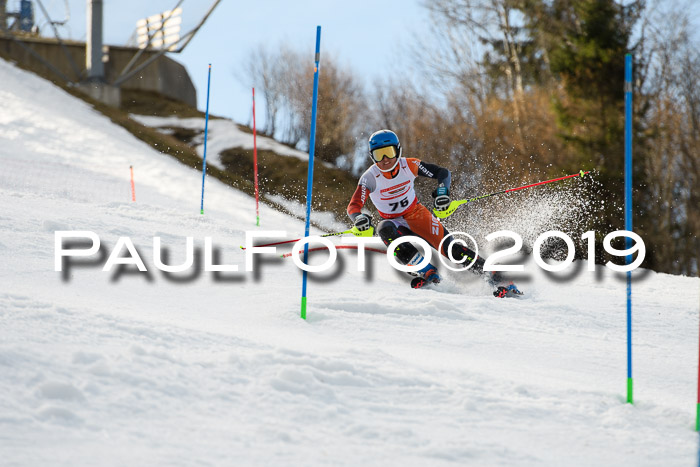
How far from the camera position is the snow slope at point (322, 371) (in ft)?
6.88

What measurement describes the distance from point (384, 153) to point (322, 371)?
10.2ft

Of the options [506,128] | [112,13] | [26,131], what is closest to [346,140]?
[506,128]

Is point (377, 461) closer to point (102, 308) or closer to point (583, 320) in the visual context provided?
point (102, 308)

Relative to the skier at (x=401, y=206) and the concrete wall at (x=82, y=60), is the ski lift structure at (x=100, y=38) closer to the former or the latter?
the concrete wall at (x=82, y=60)

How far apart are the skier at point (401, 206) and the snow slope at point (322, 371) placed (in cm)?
28

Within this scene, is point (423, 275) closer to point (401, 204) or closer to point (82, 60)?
point (401, 204)

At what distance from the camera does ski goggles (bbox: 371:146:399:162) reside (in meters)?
5.49

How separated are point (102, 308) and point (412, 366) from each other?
1689 mm

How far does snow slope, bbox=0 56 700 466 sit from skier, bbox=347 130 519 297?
280 mm

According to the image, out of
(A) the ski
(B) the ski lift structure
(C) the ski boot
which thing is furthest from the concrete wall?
(A) the ski

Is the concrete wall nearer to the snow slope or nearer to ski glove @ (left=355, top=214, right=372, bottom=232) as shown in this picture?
the snow slope

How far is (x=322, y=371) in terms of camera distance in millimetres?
2678

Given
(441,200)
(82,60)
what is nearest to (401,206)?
(441,200)

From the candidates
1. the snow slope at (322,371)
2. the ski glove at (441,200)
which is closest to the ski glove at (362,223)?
the snow slope at (322,371)
